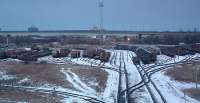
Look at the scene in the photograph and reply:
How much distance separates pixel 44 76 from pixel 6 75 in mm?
5077

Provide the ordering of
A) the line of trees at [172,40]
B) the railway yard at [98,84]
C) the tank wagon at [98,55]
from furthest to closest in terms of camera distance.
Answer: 1. the line of trees at [172,40]
2. the tank wagon at [98,55]
3. the railway yard at [98,84]

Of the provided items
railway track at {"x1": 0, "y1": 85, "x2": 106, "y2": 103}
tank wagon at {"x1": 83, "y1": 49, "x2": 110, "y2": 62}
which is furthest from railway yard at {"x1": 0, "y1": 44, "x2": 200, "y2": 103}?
tank wagon at {"x1": 83, "y1": 49, "x2": 110, "y2": 62}

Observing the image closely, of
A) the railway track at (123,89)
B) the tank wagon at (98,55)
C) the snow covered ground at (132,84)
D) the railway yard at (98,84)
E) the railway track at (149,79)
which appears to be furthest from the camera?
the tank wagon at (98,55)

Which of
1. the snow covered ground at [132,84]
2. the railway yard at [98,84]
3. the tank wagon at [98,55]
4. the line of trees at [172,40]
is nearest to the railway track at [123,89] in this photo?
the railway yard at [98,84]

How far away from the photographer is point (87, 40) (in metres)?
104

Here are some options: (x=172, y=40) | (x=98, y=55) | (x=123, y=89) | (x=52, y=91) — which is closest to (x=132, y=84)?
(x=123, y=89)

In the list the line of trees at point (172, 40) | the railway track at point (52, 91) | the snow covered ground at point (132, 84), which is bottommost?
the snow covered ground at point (132, 84)

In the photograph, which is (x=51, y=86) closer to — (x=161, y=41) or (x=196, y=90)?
(x=196, y=90)

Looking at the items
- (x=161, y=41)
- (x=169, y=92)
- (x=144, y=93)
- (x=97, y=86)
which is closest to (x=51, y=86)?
(x=97, y=86)

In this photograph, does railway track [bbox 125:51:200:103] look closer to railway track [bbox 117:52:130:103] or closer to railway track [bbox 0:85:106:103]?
railway track [bbox 117:52:130:103]

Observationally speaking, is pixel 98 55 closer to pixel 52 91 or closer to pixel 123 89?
pixel 123 89

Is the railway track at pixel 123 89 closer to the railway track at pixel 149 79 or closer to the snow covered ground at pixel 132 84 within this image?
the snow covered ground at pixel 132 84

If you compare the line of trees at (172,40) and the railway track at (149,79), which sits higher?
the line of trees at (172,40)

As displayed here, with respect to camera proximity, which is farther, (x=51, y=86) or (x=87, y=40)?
(x=87, y=40)
